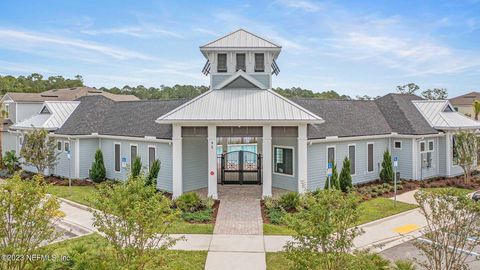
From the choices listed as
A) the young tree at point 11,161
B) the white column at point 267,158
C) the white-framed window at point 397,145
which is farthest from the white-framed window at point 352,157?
the young tree at point 11,161

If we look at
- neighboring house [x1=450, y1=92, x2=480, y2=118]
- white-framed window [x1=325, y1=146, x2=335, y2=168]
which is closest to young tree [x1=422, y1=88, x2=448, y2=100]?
neighboring house [x1=450, y1=92, x2=480, y2=118]

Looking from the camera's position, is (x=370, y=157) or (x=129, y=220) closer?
(x=129, y=220)

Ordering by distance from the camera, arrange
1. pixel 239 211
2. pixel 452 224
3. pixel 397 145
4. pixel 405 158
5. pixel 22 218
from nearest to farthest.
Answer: pixel 22 218 < pixel 452 224 < pixel 239 211 < pixel 405 158 < pixel 397 145

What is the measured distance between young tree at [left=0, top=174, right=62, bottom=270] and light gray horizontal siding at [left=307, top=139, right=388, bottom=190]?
46.1 ft

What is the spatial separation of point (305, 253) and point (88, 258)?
5.27 m

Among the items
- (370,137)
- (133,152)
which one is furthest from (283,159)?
(133,152)

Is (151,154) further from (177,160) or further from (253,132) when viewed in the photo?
(253,132)

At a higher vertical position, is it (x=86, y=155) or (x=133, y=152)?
(x=133, y=152)

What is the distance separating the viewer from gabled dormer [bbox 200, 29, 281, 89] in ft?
67.4

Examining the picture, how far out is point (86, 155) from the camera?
80.8 ft

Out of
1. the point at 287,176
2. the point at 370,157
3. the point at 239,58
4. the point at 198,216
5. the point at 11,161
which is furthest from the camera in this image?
the point at 11,161

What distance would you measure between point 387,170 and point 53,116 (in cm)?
2437

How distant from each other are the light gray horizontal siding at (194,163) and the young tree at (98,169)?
22.8ft

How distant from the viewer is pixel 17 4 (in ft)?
56.0
